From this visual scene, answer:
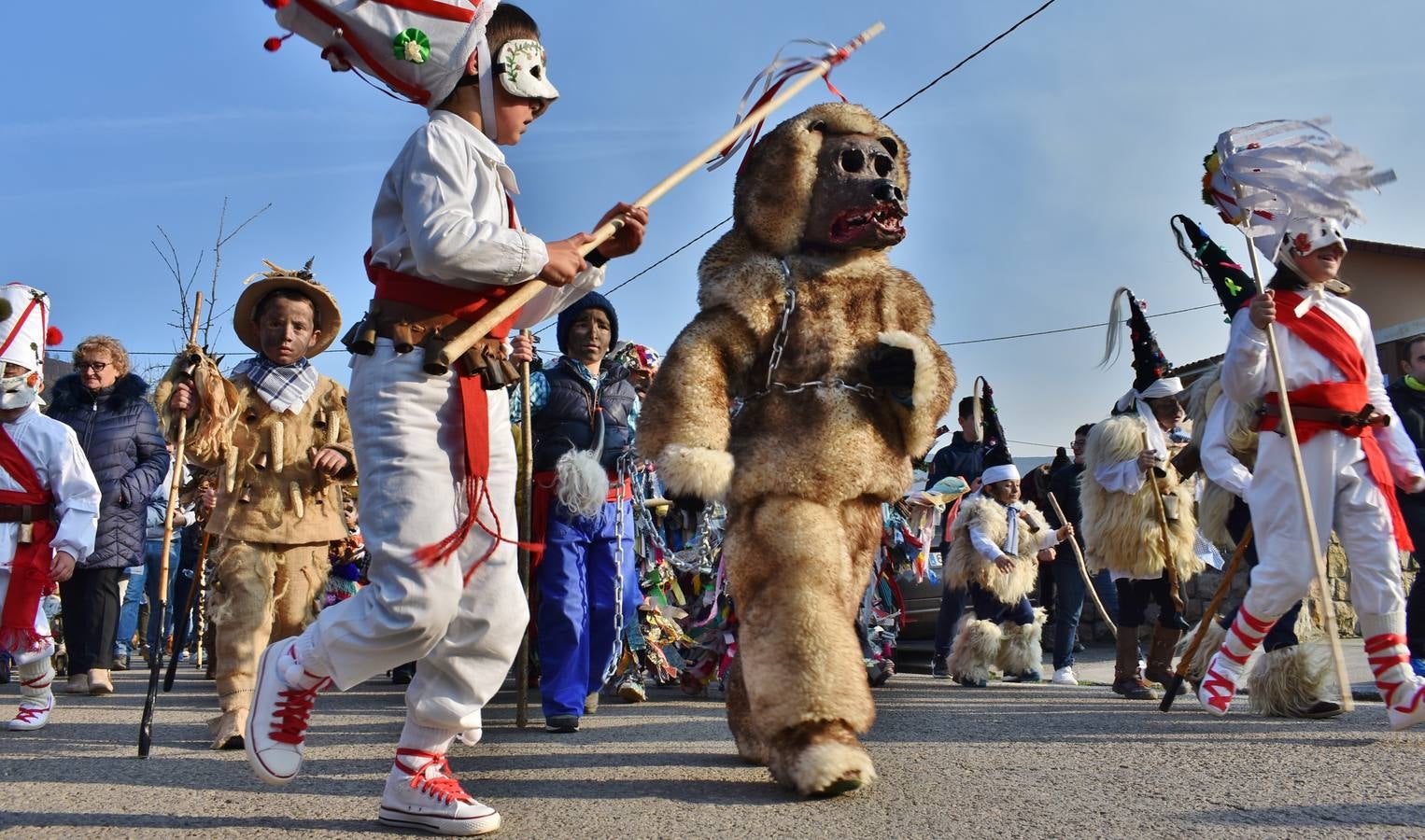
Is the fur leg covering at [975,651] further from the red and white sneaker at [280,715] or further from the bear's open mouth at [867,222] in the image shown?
the red and white sneaker at [280,715]

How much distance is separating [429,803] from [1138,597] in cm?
539

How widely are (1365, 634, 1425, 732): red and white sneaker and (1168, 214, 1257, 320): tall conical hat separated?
159cm

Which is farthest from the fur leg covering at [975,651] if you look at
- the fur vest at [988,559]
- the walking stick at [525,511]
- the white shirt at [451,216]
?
the white shirt at [451,216]

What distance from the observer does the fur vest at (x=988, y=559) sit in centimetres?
876

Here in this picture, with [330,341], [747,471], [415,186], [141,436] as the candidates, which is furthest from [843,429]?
[141,436]

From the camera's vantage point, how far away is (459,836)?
342cm

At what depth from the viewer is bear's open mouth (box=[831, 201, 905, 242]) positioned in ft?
15.5

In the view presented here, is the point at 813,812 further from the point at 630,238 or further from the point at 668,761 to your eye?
the point at 630,238

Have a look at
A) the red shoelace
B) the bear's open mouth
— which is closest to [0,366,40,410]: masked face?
the red shoelace

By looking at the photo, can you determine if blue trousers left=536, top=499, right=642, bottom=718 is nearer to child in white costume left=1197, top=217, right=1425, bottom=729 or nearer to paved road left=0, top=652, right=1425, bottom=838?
paved road left=0, top=652, right=1425, bottom=838

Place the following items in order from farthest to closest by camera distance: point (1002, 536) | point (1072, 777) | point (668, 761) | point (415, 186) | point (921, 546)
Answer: point (1002, 536), point (921, 546), point (668, 761), point (1072, 777), point (415, 186)

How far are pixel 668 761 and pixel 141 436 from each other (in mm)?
5335

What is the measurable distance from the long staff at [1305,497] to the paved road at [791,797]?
33 cm

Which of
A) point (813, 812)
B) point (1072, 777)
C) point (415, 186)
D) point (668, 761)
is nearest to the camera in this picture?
point (415, 186)
